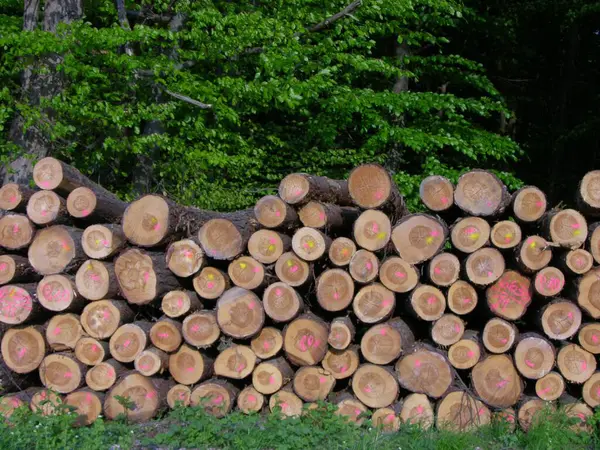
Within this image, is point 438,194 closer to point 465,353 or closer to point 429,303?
point 429,303

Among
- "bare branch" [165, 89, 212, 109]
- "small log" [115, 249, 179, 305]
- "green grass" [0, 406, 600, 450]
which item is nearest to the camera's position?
"green grass" [0, 406, 600, 450]

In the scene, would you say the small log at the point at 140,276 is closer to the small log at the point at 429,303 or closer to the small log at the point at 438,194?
the small log at the point at 429,303

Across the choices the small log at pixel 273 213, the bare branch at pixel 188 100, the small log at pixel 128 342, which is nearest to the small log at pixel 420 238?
the small log at pixel 273 213

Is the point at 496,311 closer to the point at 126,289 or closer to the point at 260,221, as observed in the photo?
the point at 260,221

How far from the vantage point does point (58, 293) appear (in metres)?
5.90

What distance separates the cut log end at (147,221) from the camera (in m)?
5.89

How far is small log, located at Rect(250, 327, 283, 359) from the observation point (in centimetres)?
583

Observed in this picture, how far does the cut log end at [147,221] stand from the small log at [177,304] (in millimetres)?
450

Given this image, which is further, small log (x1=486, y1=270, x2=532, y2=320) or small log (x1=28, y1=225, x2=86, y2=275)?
small log (x1=28, y1=225, x2=86, y2=275)

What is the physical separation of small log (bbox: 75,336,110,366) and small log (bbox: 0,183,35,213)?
1284 mm

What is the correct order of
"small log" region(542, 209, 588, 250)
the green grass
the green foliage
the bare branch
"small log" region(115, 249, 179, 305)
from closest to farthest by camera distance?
1. the green grass
2. "small log" region(542, 209, 588, 250)
3. "small log" region(115, 249, 179, 305)
4. the green foliage
5. the bare branch

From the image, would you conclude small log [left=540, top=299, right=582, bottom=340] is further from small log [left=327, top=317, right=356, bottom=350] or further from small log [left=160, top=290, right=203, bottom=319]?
small log [left=160, top=290, right=203, bottom=319]

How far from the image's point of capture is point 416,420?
5.67 m

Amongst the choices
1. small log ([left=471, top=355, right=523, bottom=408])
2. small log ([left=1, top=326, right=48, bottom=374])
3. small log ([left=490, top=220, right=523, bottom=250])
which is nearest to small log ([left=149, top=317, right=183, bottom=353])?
small log ([left=1, top=326, right=48, bottom=374])
